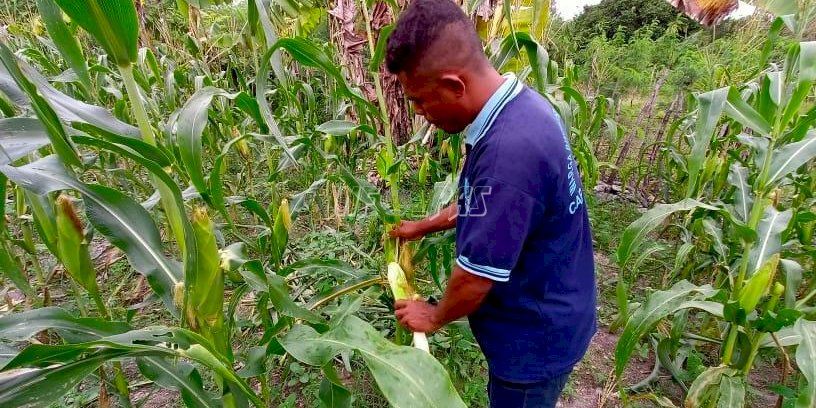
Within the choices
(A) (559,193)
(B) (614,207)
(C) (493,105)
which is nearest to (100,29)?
(C) (493,105)

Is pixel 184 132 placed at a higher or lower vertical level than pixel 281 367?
higher

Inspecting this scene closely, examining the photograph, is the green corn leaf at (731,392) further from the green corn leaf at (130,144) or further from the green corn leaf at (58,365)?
the green corn leaf at (130,144)

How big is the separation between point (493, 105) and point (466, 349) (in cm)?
161

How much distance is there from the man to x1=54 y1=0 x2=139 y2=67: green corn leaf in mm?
534

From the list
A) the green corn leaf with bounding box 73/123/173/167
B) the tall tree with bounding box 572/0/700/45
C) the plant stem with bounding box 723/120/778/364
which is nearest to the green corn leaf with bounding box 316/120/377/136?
the green corn leaf with bounding box 73/123/173/167

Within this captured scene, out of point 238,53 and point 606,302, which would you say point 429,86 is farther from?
point 238,53

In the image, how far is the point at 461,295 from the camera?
1156mm

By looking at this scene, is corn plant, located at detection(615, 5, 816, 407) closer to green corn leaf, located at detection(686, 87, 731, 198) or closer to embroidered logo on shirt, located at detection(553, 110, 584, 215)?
green corn leaf, located at detection(686, 87, 731, 198)

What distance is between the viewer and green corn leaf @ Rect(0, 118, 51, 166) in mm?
907

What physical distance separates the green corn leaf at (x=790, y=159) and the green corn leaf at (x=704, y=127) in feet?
1.04

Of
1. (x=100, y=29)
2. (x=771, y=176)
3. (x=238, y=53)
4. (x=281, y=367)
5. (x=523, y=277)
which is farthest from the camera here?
(x=238, y=53)

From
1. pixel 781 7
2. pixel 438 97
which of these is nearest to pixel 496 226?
pixel 438 97

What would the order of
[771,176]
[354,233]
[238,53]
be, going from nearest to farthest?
[771,176] < [354,233] < [238,53]

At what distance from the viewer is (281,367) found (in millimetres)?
2270
